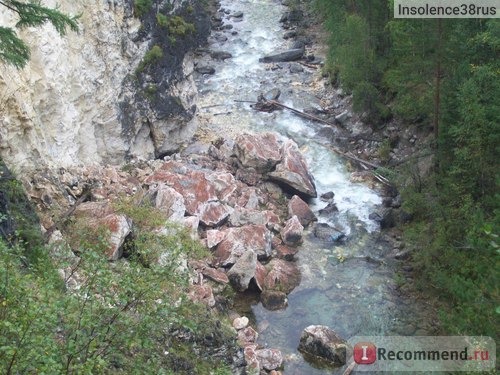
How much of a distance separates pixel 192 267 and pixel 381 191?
30.6 feet

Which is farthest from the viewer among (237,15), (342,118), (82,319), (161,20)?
(237,15)

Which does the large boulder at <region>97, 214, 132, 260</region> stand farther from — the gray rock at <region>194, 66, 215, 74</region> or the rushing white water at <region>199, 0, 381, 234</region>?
the gray rock at <region>194, 66, 215, 74</region>

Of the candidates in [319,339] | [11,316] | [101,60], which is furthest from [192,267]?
[11,316]

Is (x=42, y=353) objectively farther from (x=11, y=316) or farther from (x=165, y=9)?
(x=165, y=9)

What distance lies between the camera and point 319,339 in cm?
1562

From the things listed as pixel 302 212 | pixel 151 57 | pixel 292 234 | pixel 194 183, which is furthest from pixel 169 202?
pixel 151 57

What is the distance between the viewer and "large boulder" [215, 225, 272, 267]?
1881cm

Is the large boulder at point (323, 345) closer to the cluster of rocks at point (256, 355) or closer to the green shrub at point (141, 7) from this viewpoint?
the cluster of rocks at point (256, 355)

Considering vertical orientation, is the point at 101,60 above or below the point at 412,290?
above

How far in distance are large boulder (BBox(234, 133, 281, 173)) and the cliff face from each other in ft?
9.67

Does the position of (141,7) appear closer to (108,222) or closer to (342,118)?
(108,222)

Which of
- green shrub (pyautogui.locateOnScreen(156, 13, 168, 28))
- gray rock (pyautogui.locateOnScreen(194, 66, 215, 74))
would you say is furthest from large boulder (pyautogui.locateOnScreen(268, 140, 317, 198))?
gray rock (pyautogui.locateOnScreen(194, 66, 215, 74))

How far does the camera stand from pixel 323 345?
611 inches

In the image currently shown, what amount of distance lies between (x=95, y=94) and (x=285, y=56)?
621 inches
